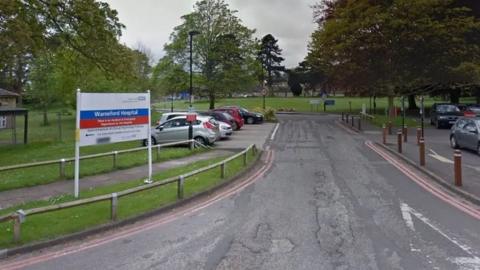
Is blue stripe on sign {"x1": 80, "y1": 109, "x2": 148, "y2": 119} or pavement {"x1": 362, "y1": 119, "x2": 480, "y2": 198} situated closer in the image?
blue stripe on sign {"x1": 80, "y1": 109, "x2": 148, "y2": 119}

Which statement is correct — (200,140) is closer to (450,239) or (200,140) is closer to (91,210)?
(91,210)

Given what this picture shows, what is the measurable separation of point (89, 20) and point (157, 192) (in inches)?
445

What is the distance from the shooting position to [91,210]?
9617mm

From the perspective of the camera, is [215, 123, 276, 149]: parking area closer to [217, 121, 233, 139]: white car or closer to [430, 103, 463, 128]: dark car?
[217, 121, 233, 139]: white car

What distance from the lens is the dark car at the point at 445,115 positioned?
3609cm

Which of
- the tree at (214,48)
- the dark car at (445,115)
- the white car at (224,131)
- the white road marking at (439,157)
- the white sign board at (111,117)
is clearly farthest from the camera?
the tree at (214,48)

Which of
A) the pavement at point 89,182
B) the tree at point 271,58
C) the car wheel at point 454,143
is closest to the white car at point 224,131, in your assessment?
the pavement at point 89,182

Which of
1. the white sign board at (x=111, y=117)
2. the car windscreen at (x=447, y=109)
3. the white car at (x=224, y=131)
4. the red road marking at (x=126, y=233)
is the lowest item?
the red road marking at (x=126, y=233)

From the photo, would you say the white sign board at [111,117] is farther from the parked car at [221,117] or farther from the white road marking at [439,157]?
the parked car at [221,117]

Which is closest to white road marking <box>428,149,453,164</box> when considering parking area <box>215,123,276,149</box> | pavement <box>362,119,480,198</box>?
pavement <box>362,119,480,198</box>

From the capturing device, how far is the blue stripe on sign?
11.2 m

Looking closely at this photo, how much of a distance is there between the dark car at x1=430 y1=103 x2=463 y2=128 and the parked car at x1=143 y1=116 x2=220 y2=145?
18956 millimetres

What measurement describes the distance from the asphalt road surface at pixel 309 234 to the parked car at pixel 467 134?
7911 millimetres

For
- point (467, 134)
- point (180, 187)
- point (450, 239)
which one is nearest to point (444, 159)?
point (467, 134)
